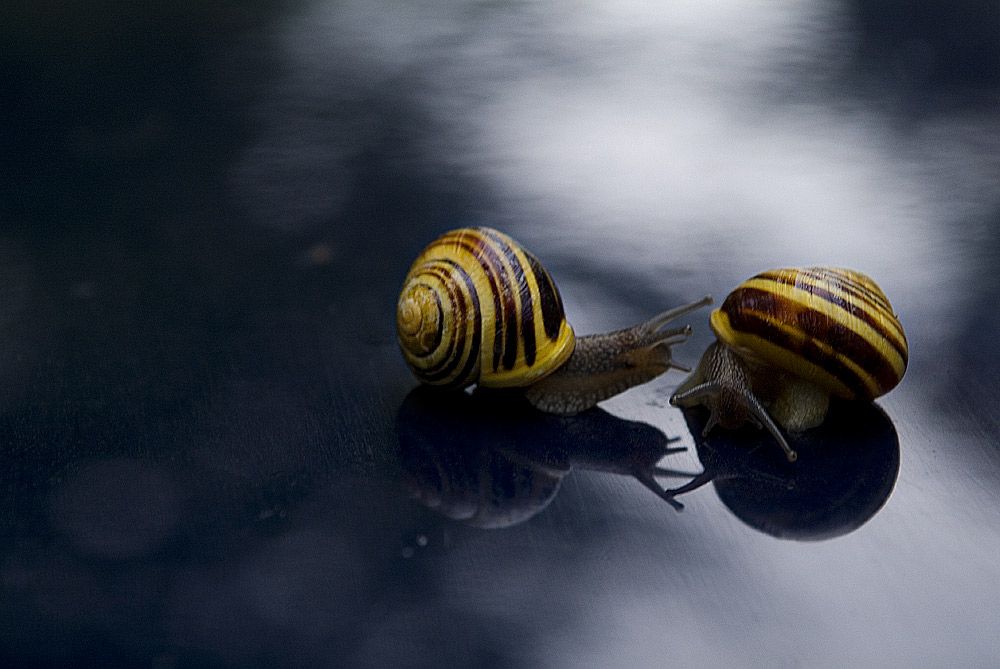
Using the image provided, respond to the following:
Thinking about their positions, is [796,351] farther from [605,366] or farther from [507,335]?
[507,335]

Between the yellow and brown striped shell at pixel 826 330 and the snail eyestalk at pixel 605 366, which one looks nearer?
the yellow and brown striped shell at pixel 826 330

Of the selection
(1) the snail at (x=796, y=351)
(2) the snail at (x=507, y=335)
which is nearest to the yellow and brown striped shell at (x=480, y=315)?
(2) the snail at (x=507, y=335)

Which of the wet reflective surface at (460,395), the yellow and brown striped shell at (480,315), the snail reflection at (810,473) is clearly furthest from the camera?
the yellow and brown striped shell at (480,315)

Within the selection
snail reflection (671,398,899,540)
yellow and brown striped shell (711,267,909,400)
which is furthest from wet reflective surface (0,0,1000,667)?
yellow and brown striped shell (711,267,909,400)

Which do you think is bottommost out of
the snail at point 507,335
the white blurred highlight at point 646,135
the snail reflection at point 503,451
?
the snail reflection at point 503,451

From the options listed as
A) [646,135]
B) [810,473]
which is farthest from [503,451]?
[646,135]

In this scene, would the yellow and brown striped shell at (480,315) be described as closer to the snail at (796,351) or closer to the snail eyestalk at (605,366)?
the snail eyestalk at (605,366)

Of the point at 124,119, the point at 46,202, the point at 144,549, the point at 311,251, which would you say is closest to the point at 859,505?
the point at 144,549
